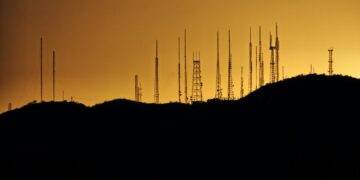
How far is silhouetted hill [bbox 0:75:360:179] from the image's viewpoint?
62.4m

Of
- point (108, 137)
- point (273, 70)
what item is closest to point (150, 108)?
point (108, 137)

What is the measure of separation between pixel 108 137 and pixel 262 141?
38.9ft

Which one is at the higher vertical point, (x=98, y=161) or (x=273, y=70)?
(x=273, y=70)

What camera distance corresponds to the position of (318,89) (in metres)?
68.9

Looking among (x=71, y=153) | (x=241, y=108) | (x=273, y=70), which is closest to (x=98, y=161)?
(x=71, y=153)

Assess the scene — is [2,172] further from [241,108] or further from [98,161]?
[241,108]

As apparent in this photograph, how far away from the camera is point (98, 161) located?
68.6 metres

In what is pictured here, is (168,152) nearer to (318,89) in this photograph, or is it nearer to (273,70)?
(318,89)

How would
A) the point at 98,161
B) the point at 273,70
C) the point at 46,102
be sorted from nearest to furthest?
1. the point at 98,161
2. the point at 46,102
3. the point at 273,70

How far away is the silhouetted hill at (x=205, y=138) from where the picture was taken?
62438 millimetres

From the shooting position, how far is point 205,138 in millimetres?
68625

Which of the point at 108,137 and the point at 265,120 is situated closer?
the point at 265,120

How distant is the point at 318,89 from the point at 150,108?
46.4 ft

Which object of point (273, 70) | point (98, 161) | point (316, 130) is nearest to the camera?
point (316, 130)
